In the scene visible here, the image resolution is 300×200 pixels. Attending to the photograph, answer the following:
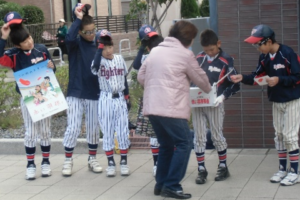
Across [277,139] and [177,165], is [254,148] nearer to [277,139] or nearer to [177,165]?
[277,139]

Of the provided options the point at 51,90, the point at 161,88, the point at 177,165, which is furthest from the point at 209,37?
the point at 51,90

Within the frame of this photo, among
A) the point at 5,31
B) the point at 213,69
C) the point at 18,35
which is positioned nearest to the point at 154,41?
the point at 213,69

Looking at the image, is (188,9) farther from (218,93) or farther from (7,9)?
(218,93)

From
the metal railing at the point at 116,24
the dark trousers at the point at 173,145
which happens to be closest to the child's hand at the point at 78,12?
the dark trousers at the point at 173,145

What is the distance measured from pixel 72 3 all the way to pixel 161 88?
2675 centimetres

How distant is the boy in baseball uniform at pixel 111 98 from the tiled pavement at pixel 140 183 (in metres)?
0.38

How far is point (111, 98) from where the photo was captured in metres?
7.46

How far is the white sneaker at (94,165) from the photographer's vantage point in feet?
25.5

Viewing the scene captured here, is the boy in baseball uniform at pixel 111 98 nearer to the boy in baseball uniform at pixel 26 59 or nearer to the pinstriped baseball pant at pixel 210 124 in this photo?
the boy in baseball uniform at pixel 26 59

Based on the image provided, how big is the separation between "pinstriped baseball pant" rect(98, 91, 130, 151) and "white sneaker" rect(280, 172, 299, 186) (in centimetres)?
198

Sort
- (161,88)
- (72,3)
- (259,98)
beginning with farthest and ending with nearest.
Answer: (72,3), (259,98), (161,88)

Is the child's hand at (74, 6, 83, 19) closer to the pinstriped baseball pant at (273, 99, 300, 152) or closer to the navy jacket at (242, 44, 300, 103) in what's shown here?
the navy jacket at (242, 44, 300, 103)

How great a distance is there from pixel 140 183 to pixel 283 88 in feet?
6.52

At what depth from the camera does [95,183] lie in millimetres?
7316
